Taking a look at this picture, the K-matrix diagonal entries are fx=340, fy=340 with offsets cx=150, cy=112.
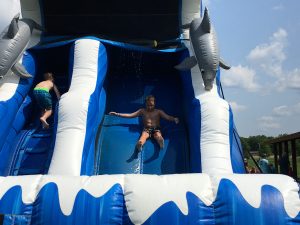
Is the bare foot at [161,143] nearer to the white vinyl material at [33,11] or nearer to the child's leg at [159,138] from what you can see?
the child's leg at [159,138]

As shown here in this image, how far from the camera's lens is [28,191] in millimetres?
1877

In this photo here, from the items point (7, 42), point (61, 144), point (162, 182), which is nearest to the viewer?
point (162, 182)

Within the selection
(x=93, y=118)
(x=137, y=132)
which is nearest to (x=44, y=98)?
(x=93, y=118)

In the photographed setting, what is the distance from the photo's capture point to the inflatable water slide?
180 cm

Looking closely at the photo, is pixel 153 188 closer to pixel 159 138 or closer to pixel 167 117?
pixel 159 138

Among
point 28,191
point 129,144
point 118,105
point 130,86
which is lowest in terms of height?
point 28,191

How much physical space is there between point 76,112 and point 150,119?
843 mm

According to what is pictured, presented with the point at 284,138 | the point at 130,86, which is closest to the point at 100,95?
the point at 130,86

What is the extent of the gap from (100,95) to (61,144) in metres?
1.02

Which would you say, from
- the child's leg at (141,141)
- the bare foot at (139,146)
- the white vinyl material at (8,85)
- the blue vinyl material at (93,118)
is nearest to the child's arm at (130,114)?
the blue vinyl material at (93,118)

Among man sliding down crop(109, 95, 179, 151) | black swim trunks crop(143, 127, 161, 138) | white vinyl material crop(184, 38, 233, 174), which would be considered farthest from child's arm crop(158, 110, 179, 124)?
white vinyl material crop(184, 38, 233, 174)

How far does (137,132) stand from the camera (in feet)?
11.2

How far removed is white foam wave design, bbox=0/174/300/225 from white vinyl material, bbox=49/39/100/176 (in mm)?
559

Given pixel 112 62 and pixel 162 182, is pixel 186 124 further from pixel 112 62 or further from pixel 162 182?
pixel 162 182
